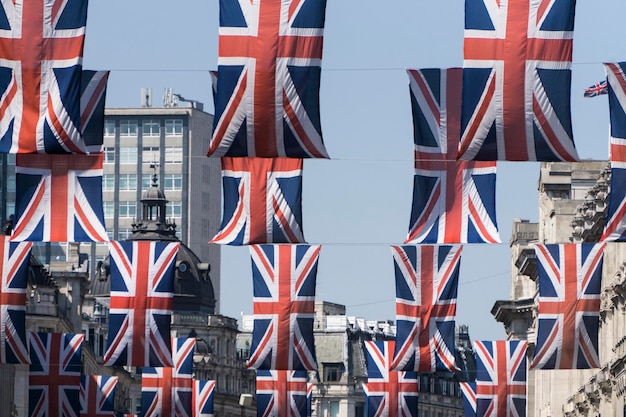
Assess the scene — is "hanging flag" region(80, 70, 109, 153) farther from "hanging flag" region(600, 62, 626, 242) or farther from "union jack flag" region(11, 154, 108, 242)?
"hanging flag" region(600, 62, 626, 242)

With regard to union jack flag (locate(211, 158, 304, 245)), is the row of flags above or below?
below

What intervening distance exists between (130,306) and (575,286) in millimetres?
11675

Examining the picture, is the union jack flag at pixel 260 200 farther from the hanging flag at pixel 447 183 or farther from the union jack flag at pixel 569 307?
the union jack flag at pixel 569 307

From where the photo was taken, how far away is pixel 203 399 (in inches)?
3529

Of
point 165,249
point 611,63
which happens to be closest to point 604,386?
point 165,249

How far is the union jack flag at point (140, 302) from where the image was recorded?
6334 centimetres

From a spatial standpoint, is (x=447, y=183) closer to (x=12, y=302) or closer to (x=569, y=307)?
(x=569, y=307)

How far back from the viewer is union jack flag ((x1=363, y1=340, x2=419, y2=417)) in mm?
79812

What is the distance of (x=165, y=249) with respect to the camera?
211 ft

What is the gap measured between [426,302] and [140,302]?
7130 millimetres

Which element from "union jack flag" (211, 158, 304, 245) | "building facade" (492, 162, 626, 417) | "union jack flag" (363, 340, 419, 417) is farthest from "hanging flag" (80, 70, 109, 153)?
"union jack flag" (363, 340, 419, 417)

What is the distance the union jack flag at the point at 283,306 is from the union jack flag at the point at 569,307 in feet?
22.2

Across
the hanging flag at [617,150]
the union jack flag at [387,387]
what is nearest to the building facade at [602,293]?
the union jack flag at [387,387]

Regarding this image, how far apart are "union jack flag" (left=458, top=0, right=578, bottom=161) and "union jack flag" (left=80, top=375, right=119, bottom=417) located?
34164mm
